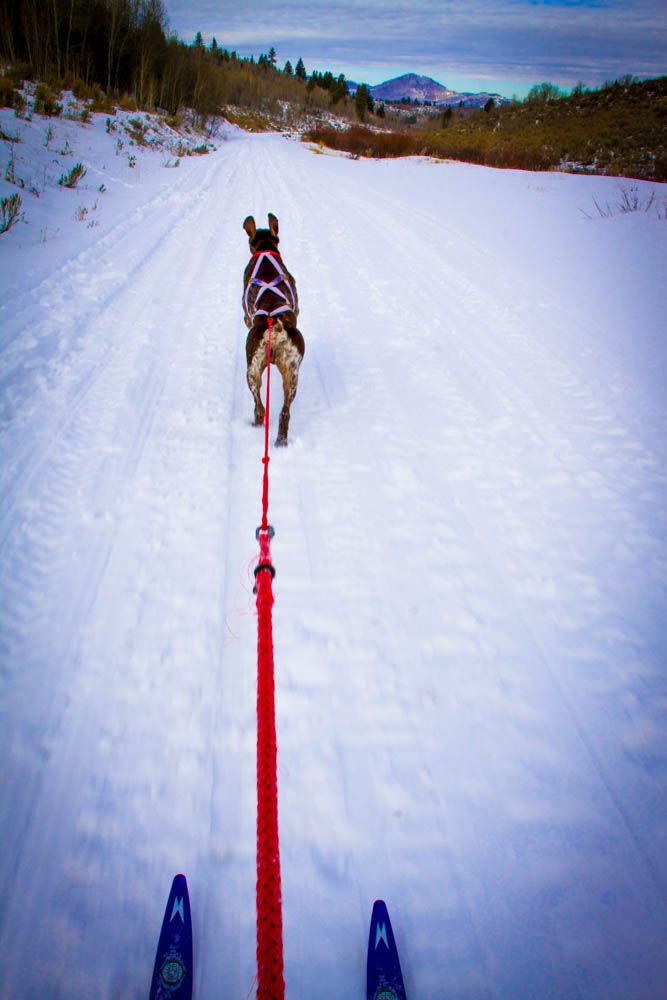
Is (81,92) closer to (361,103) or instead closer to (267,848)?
(267,848)

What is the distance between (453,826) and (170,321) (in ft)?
17.2

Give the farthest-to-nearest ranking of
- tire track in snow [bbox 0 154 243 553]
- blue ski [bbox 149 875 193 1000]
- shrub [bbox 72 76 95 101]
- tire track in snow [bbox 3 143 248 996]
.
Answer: shrub [bbox 72 76 95 101] → tire track in snow [bbox 0 154 243 553] → tire track in snow [bbox 3 143 248 996] → blue ski [bbox 149 875 193 1000]

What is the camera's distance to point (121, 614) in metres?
2.22

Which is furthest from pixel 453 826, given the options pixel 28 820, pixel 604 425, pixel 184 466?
pixel 604 425

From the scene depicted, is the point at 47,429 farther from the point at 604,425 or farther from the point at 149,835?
the point at 604,425

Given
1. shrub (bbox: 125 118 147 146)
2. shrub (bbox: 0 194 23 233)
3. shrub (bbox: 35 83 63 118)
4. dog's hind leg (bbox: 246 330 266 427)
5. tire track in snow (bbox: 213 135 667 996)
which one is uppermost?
shrub (bbox: 125 118 147 146)

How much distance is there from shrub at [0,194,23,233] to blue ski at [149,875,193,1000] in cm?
817

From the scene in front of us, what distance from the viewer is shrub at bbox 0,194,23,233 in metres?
6.03

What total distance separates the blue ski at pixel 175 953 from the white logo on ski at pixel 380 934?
0.61m

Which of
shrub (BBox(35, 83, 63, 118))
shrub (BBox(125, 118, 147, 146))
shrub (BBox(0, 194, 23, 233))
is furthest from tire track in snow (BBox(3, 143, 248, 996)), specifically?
shrub (BBox(125, 118, 147, 146))

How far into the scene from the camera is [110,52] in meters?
20.1

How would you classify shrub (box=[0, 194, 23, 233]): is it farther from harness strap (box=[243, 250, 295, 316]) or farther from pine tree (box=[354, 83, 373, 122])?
pine tree (box=[354, 83, 373, 122])

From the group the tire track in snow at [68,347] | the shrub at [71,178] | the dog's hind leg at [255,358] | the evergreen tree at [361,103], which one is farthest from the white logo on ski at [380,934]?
the evergreen tree at [361,103]


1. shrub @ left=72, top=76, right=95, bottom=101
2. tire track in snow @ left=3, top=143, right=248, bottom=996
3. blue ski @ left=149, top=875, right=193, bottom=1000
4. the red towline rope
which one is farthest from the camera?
shrub @ left=72, top=76, right=95, bottom=101
